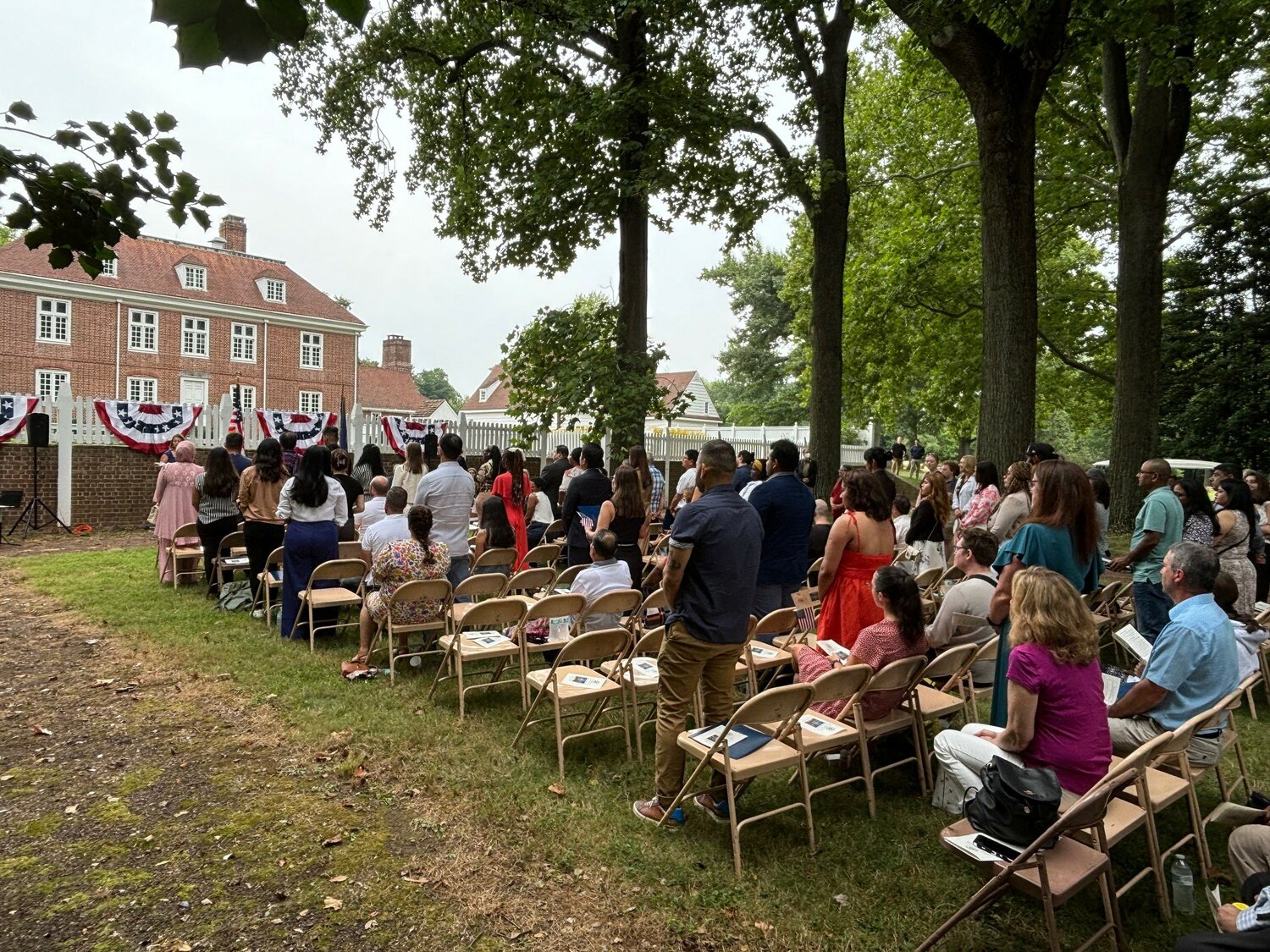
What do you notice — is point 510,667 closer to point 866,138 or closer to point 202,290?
point 866,138

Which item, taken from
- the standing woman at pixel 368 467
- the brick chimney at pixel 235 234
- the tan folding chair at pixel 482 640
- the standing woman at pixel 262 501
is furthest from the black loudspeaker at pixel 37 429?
the brick chimney at pixel 235 234

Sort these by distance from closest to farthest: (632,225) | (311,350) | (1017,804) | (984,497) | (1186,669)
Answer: (1017,804)
(1186,669)
(984,497)
(632,225)
(311,350)

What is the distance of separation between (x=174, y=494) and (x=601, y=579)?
635 centimetres

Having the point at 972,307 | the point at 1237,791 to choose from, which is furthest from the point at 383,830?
the point at 972,307

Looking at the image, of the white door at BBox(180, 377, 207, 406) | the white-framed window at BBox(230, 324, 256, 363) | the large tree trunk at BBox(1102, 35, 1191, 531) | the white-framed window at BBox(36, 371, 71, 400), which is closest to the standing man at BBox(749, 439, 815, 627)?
the large tree trunk at BBox(1102, 35, 1191, 531)

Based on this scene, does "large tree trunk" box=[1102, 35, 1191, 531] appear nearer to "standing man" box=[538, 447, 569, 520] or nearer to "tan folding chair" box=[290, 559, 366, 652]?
"standing man" box=[538, 447, 569, 520]

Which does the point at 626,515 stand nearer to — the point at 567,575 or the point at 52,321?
the point at 567,575

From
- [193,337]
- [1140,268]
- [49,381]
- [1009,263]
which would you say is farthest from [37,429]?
[193,337]

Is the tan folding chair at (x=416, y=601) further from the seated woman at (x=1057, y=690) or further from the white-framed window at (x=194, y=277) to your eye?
the white-framed window at (x=194, y=277)

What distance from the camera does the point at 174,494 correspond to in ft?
30.2

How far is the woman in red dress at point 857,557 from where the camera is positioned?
15.8ft

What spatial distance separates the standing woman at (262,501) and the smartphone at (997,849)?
6.47 meters

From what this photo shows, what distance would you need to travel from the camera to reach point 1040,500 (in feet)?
13.4

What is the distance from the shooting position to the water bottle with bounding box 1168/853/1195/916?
10.6 ft
